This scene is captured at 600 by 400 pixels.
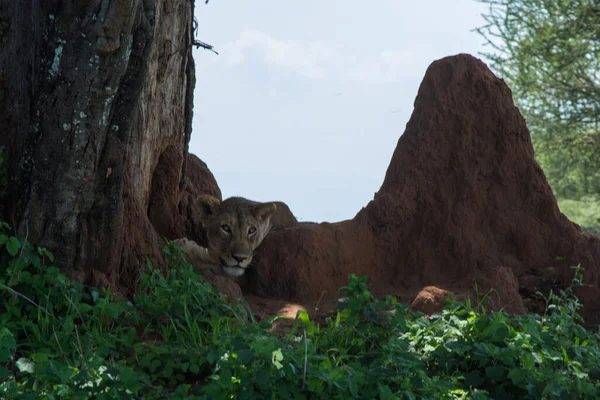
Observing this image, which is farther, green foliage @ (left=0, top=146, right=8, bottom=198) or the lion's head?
the lion's head

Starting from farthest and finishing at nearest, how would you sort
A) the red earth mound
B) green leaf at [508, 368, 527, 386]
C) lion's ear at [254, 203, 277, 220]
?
lion's ear at [254, 203, 277, 220] → the red earth mound → green leaf at [508, 368, 527, 386]

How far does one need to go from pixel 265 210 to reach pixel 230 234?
518 millimetres

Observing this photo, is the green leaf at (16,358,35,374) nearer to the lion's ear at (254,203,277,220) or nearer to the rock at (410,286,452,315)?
the rock at (410,286,452,315)

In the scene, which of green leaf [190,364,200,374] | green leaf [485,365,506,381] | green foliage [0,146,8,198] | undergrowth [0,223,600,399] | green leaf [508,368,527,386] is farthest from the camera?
green foliage [0,146,8,198]

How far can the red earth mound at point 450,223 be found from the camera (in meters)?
7.83

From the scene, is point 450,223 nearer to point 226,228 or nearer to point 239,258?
point 239,258

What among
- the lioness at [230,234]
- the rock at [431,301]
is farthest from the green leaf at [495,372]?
the lioness at [230,234]

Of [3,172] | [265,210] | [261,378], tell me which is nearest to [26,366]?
[261,378]

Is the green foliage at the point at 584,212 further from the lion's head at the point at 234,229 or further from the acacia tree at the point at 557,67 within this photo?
the lion's head at the point at 234,229

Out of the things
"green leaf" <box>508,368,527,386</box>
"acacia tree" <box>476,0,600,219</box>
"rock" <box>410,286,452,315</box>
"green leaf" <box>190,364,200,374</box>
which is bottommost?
"green leaf" <box>190,364,200,374</box>

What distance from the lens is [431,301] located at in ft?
21.6

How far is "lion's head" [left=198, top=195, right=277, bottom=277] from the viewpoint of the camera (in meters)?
8.05

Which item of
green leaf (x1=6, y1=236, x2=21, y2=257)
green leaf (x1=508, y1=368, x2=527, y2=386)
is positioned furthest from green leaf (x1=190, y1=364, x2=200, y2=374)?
green leaf (x1=508, y1=368, x2=527, y2=386)

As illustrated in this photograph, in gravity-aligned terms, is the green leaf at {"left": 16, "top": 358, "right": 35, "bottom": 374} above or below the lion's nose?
below
